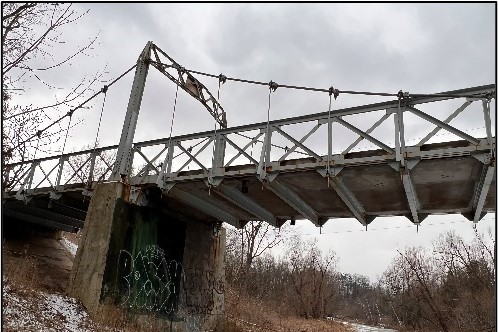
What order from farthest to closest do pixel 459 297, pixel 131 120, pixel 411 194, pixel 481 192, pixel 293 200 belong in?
pixel 459 297
pixel 131 120
pixel 293 200
pixel 411 194
pixel 481 192

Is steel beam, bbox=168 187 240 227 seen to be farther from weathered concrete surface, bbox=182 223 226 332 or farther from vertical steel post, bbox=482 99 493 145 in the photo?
vertical steel post, bbox=482 99 493 145

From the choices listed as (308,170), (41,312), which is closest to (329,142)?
(308,170)

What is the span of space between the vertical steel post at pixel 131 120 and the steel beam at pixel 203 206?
152 cm

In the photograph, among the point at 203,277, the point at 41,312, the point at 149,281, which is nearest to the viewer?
the point at 41,312

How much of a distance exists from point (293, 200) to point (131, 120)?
5.25 m

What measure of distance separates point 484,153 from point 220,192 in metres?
5.98

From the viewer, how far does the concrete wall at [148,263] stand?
32.6 feet

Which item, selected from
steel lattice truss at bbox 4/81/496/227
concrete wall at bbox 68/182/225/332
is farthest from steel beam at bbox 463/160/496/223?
concrete wall at bbox 68/182/225/332

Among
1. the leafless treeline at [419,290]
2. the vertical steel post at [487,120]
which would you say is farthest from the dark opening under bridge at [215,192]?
the leafless treeline at [419,290]

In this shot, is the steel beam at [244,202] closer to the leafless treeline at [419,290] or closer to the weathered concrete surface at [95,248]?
the weathered concrete surface at [95,248]

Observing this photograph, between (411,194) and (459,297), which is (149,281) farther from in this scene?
(459,297)

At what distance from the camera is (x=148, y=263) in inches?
435

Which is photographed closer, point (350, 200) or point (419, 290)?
point (350, 200)

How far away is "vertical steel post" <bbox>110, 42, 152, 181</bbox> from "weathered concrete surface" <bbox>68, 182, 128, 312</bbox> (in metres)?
0.62
